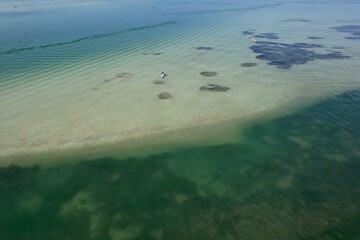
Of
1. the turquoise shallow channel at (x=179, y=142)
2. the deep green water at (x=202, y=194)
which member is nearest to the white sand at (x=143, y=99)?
the turquoise shallow channel at (x=179, y=142)

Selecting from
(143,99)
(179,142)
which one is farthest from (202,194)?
(143,99)

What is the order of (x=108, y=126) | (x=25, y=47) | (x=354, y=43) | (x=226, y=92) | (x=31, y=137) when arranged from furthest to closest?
(x=354, y=43)
(x=25, y=47)
(x=226, y=92)
(x=108, y=126)
(x=31, y=137)

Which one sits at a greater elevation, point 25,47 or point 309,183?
point 25,47

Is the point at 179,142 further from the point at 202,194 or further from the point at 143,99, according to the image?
the point at 143,99

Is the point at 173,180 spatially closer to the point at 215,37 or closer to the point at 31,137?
the point at 31,137

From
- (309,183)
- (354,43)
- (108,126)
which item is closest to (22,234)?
(108,126)

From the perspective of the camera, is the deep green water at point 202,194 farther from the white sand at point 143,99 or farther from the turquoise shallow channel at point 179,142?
the white sand at point 143,99

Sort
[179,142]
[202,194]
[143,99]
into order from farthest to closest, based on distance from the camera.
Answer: [143,99] → [179,142] → [202,194]

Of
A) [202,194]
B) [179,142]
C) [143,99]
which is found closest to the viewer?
[202,194]
